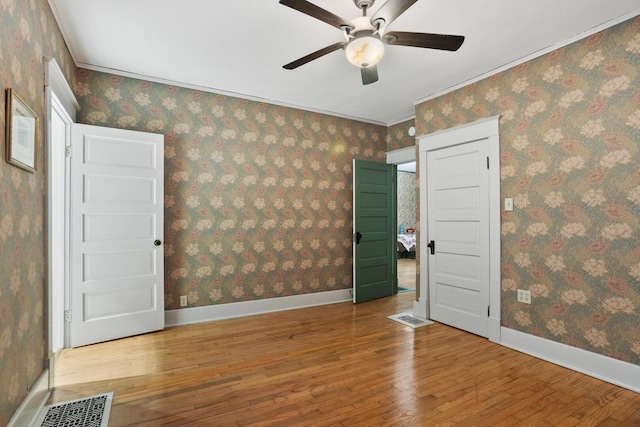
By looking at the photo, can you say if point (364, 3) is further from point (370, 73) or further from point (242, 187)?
point (242, 187)

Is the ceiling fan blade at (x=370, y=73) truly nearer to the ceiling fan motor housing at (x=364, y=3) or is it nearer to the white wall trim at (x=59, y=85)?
the ceiling fan motor housing at (x=364, y=3)

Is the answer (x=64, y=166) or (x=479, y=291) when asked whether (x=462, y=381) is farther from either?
(x=64, y=166)

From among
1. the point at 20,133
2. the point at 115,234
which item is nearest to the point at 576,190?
the point at 20,133

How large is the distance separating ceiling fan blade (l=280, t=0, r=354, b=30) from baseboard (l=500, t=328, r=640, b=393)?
2949 millimetres

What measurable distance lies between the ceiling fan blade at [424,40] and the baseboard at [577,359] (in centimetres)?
250

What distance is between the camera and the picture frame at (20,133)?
1.59 meters

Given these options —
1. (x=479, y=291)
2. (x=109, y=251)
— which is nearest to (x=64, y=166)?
(x=109, y=251)

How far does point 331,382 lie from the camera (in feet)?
7.82

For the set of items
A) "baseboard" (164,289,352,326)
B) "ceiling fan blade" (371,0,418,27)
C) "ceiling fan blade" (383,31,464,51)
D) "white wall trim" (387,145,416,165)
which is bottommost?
"baseboard" (164,289,352,326)

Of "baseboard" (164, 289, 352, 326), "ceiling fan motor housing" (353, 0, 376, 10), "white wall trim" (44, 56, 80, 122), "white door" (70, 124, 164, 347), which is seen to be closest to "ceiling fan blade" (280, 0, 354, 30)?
"ceiling fan motor housing" (353, 0, 376, 10)

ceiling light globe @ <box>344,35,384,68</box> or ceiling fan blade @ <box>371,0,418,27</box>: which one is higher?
ceiling fan blade @ <box>371,0,418,27</box>

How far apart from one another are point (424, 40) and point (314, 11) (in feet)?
2.46

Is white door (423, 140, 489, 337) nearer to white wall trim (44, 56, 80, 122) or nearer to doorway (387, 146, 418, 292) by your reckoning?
doorway (387, 146, 418, 292)

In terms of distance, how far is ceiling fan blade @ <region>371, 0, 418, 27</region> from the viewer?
5.78ft
